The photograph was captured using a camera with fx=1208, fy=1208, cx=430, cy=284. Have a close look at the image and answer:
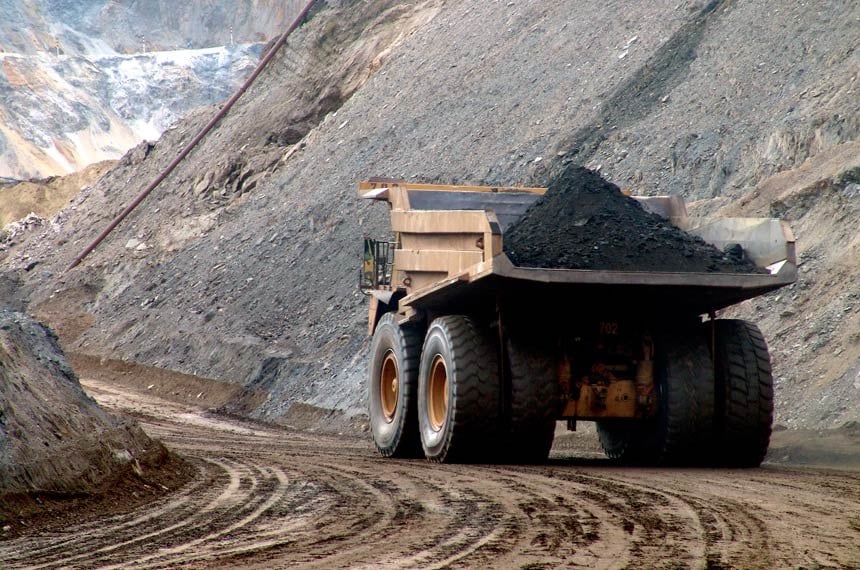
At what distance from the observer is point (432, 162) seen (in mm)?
26984

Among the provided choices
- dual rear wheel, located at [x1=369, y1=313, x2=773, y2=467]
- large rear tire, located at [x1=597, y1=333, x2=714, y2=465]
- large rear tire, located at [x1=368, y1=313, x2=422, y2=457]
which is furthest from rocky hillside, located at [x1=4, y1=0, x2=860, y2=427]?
large rear tire, located at [x1=368, y1=313, x2=422, y2=457]

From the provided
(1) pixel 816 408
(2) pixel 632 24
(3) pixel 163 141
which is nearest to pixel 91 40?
(3) pixel 163 141

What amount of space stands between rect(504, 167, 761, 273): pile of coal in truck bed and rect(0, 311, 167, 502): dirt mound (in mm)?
3625

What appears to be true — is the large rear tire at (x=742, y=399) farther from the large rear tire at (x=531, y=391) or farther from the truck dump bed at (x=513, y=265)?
the large rear tire at (x=531, y=391)

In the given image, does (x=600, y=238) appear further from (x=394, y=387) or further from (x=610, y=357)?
(x=394, y=387)

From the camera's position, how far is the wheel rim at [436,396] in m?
11.8

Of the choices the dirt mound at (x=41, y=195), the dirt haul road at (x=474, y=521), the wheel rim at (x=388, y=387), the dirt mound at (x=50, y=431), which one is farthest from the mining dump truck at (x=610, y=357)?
the dirt mound at (x=41, y=195)

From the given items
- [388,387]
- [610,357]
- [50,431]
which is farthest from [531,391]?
[50,431]

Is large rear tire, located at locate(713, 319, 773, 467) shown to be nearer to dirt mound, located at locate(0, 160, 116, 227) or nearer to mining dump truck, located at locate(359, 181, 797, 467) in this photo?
mining dump truck, located at locate(359, 181, 797, 467)

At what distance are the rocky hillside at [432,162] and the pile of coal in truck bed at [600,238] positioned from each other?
343 cm

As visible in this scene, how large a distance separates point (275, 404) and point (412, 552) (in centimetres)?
1570

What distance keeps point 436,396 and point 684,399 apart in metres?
2.50

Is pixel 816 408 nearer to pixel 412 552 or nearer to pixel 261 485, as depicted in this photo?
pixel 261 485

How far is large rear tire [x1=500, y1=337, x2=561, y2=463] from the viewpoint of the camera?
1070 cm
